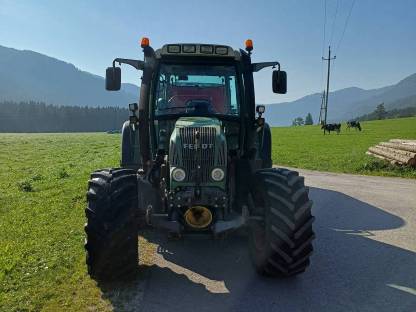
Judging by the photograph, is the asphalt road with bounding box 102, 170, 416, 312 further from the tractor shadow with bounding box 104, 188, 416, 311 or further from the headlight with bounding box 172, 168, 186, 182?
the headlight with bounding box 172, 168, 186, 182

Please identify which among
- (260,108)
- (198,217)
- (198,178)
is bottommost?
(198,217)

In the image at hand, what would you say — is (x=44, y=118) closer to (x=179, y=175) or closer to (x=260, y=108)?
(x=260, y=108)

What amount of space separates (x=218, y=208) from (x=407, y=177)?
11.3 metres

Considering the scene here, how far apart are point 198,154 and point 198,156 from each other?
2 cm

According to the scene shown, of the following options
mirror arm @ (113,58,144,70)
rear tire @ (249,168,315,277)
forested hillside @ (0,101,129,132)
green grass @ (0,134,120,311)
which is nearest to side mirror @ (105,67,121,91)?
mirror arm @ (113,58,144,70)

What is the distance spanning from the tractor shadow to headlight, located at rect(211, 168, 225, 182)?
1160 mm

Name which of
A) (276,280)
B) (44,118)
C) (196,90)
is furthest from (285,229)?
(44,118)

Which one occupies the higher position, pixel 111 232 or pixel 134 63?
pixel 134 63

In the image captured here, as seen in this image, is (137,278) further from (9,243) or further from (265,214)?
(9,243)

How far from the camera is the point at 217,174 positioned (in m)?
5.06

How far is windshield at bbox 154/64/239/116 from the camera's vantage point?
20.3 ft

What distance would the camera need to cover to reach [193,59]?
6137 millimetres

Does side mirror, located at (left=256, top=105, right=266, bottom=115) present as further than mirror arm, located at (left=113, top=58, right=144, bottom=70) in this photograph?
Yes

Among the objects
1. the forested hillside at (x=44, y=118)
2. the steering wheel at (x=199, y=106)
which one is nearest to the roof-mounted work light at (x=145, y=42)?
the steering wheel at (x=199, y=106)
